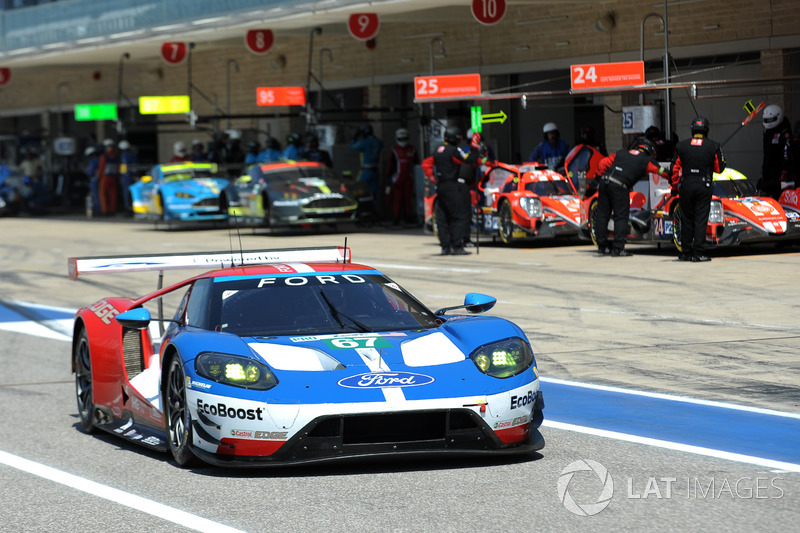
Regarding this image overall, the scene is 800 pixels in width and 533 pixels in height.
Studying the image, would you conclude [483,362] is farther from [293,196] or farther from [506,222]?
[293,196]

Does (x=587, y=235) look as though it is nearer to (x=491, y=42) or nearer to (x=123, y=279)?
(x=123, y=279)

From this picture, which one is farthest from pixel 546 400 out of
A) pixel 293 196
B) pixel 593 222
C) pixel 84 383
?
pixel 293 196

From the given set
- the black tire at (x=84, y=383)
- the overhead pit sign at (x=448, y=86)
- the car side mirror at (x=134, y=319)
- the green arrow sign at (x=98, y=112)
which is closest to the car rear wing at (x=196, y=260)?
the black tire at (x=84, y=383)

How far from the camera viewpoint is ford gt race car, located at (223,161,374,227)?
27.2m

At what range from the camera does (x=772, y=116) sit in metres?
20.7

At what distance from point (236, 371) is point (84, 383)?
2277 millimetres

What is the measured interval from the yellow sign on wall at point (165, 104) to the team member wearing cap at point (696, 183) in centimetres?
1800

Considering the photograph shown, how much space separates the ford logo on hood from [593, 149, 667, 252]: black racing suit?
41.6ft

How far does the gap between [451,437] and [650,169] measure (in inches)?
512

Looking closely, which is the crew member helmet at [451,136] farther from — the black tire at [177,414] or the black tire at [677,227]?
the black tire at [177,414]

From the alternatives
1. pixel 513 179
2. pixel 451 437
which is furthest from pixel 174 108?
pixel 451 437

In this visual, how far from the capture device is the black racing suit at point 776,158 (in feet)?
64.4

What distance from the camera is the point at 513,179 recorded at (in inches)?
878

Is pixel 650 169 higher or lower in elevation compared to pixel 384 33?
lower
